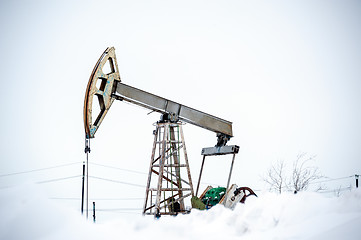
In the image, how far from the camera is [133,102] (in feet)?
41.2

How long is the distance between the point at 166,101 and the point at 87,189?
388 cm

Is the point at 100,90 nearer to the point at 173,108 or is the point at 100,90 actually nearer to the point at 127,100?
the point at 127,100

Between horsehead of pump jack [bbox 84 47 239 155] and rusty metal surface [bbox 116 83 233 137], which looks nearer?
horsehead of pump jack [bbox 84 47 239 155]

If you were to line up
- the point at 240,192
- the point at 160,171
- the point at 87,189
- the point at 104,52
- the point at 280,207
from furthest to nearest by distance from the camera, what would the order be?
the point at 240,192 < the point at 160,171 < the point at 104,52 < the point at 87,189 < the point at 280,207

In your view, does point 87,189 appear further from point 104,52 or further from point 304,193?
point 304,193

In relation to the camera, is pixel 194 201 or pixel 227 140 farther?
Answer: pixel 227 140

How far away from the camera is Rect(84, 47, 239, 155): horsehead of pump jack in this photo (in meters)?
11.2

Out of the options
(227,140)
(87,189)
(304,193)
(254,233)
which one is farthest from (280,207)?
(227,140)

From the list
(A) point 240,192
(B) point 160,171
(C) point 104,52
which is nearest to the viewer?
(C) point 104,52

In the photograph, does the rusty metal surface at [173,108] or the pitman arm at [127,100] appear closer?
the pitman arm at [127,100]

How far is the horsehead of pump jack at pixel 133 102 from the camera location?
11211 mm

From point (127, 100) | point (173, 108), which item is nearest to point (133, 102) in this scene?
point (127, 100)

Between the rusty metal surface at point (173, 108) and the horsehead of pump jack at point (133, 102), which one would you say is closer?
the horsehead of pump jack at point (133, 102)

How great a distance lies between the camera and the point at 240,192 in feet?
44.4
